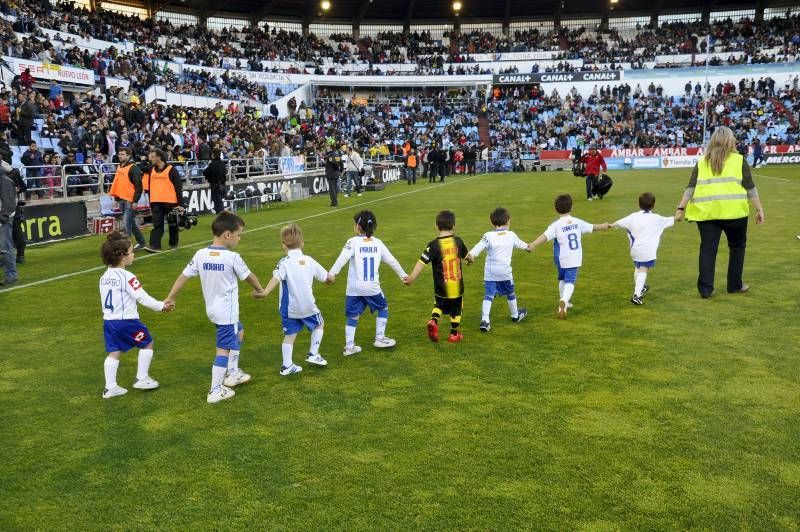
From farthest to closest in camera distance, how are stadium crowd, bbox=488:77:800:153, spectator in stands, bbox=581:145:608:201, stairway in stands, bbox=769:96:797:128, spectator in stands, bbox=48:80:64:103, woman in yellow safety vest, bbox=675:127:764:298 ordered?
stairway in stands, bbox=769:96:797:128 → stadium crowd, bbox=488:77:800:153 → spectator in stands, bbox=48:80:64:103 → spectator in stands, bbox=581:145:608:201 → woman in yellow safety vest, bbox=675:127:764:298

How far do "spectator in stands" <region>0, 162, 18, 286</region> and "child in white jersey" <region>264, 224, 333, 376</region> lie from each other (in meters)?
6.72

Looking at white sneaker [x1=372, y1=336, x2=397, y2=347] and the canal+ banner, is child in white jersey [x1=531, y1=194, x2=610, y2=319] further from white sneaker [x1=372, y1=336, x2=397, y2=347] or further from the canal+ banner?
the canal+ banner

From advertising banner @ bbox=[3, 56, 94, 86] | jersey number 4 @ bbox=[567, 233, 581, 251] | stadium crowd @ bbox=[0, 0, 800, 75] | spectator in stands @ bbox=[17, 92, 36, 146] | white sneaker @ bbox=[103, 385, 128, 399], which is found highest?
stadium crowd @ bbox=[0, 0, 800, 75]

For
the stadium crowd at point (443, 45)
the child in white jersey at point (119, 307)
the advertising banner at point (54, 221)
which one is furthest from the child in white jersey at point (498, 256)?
the stadium crowd at point (443, 45)

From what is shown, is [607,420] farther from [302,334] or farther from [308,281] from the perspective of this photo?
[302,334]

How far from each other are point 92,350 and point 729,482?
20.4 feet

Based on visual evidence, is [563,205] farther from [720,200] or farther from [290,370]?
[290,370]

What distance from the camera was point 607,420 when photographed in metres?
4.80

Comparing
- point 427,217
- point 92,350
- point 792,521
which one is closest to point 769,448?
point 792,521

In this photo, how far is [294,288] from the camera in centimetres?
Answer: 587

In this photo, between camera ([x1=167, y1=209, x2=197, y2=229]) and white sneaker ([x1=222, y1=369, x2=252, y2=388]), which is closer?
white sneaker ([x1=222, y1=369, x2=252, y2=388])

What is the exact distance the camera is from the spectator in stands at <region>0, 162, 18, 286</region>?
1030cm

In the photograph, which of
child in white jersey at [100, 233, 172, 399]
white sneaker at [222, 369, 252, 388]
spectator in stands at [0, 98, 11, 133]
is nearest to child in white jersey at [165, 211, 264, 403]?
white sneaker at [222, 369, 252, 388]

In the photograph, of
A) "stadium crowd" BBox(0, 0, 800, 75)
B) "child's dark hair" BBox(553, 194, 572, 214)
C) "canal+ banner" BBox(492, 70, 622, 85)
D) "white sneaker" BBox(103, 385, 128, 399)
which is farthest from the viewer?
"canal+ banner" BBox(492, 70, 622, 85)
